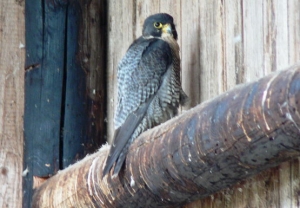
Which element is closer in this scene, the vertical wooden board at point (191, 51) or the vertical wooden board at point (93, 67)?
the vertical wooden board at point (191, 51)

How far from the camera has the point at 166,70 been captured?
2943 millimetres

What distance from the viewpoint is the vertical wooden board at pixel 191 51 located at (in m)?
2.85

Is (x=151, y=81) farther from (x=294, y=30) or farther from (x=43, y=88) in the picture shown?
(x=294, y=30)

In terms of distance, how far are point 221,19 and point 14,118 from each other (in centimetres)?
135

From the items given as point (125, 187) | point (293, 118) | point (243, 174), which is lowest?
point (125, 187)

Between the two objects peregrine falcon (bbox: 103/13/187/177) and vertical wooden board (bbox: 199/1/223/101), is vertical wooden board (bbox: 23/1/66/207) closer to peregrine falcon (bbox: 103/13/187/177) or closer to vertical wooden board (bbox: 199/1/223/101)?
peregrine falcon (bbox: 103/13/187/177)

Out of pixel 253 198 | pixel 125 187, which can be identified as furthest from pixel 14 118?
pixel 253 198

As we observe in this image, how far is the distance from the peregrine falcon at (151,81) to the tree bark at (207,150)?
219mm

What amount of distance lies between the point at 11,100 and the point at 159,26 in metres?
0.97

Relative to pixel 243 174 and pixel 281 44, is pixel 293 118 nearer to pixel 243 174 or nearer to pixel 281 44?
pixel 243 174

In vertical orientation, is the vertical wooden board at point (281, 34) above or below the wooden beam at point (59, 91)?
above

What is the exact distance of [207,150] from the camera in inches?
80.8

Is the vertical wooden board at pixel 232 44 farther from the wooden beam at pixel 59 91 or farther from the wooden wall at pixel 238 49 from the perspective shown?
the wooden beam at pixel 59 91

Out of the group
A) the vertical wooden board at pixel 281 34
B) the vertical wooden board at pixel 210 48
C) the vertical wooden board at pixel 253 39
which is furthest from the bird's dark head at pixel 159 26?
the vertical wooden board at pixel 281 34
